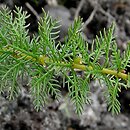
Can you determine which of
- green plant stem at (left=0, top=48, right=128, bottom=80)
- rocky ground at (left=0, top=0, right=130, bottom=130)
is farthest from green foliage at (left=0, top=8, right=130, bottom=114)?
rocky ground at (left=0, top=0, right=130, bottom=130)

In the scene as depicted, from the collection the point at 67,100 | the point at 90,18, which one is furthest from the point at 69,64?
the point at 90,18

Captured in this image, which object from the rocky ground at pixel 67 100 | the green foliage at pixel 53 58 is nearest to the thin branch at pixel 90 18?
the rocky ground at pixel 67 100

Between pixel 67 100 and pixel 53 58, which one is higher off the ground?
pixel 53 58

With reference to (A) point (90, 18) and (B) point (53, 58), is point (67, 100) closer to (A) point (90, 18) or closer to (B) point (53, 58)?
(A) point (90, 18)

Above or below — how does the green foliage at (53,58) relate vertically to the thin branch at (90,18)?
below

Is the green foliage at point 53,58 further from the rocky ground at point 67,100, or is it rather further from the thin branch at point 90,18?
the thin branch at point 90,18

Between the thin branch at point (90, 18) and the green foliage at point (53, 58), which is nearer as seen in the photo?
the green foliage at point (53, 58)

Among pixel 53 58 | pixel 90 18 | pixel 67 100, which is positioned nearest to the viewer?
pixel 53 58

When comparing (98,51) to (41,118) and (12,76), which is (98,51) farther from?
(41,118)

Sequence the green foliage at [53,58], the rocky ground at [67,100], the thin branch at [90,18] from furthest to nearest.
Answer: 1. the thin branch at [90,18]
2. the rocky ground at [67,100]
3. the green foliage at [53,58]

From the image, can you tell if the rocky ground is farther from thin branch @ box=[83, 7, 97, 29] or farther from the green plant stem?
the green plant stem

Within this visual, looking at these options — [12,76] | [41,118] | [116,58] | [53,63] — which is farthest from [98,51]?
[41,118]
